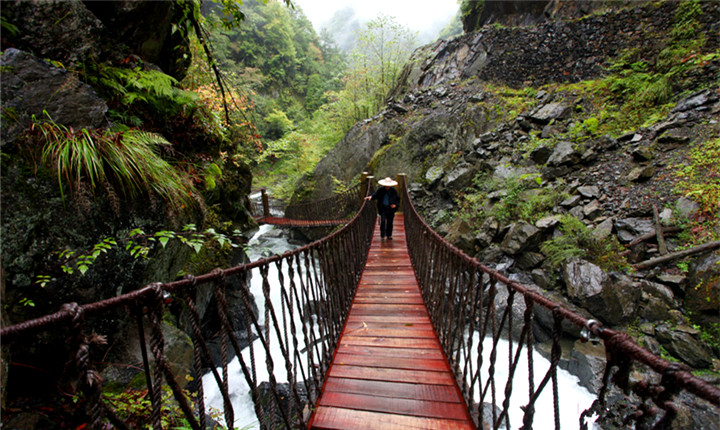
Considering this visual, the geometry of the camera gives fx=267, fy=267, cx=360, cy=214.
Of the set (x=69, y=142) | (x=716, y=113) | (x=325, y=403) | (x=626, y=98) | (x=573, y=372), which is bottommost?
(x=573, y=372)

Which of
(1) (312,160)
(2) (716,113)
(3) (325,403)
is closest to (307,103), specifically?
(1) (312,160)

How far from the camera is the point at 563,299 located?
12.2 feet

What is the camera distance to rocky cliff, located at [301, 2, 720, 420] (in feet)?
11.0

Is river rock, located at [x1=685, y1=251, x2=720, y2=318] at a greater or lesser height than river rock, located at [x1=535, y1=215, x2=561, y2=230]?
lesser

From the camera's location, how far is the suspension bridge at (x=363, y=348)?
0.65m

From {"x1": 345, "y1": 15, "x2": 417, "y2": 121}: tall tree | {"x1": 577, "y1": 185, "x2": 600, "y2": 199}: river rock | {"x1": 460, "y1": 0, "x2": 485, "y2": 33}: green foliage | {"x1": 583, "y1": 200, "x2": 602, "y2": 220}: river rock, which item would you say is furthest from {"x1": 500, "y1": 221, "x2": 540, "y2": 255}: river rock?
{"x1": 460, "y1": 0, "x2": 485, "y2": 33}: green foliage

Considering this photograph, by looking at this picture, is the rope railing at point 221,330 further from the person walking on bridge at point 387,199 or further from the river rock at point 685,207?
the river rock at point 685,207

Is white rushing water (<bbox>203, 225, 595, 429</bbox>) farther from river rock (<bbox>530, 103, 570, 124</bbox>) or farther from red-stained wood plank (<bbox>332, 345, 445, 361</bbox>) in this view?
river rock (<bbox>530, 103, 570, 124</bbox>)

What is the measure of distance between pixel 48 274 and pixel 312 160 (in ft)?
36.6

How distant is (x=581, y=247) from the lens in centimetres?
396

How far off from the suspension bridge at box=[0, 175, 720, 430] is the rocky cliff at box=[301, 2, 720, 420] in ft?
2.79

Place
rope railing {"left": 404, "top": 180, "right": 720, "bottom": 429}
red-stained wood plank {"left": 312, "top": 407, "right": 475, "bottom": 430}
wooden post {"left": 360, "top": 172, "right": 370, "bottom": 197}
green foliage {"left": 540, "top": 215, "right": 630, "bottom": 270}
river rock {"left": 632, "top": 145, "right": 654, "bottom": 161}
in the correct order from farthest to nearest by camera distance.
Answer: wooden post {"left": 360, "top": 172, "right": 370, "bottom": 197} → river rock {"left": 632, "top": 145, "right": 654, "bottom": 161} → green foliage {"left": 540, "top": 215, "right": 630, "bottom": 270} → red-stained wood plank {"left": 312, "top": 407, "right": 475, "bottom": 430} → rope railing {"left": 404, "top": 180, "right": 720, "bottom": 429}

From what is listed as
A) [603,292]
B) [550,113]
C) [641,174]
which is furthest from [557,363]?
[550,113]

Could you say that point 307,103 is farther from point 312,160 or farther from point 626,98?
point 626,98
